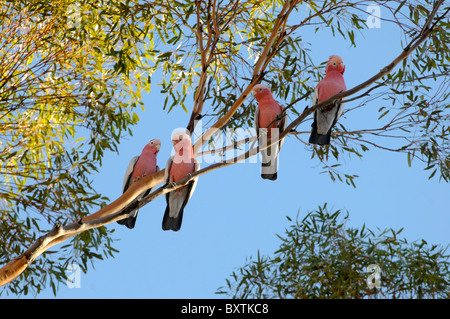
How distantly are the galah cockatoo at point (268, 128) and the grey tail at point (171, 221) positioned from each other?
1.77 feet

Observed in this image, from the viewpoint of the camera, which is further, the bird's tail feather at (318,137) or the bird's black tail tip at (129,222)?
the bird's black tail tip at (129,222)

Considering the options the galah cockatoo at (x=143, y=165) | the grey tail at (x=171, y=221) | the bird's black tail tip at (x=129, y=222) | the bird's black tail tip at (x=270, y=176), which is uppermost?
the galah cockatoo at (x=143, y=165)

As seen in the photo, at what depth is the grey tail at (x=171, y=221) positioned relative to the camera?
11.4ft

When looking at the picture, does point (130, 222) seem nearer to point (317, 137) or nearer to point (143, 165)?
point (143, 165)

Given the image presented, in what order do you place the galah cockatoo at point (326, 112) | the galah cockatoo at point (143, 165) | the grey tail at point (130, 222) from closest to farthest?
the galah cockatoo at point (326, 112), the grey tail at point (130, 222), the galah cockatoo at point (143, 165)

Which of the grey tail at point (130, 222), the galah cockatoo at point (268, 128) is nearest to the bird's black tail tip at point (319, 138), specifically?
the galah cockatoo at point (268, 128)

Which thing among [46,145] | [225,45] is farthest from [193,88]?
[46,145]

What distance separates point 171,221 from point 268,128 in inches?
30.9

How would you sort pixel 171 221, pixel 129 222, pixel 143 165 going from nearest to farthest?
pixel 171 221, pixel 129 222, pixel 143 165

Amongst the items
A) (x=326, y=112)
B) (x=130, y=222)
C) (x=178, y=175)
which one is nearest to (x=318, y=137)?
(x=326, y=112)

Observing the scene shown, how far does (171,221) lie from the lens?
3.50 metres

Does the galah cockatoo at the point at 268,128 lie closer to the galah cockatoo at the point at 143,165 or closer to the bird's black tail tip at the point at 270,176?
the bird's black tail tip at the point at 270,176

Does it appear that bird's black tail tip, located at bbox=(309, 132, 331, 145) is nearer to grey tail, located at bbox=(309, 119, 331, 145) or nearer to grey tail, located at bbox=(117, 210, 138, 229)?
grey tail, located at bbox=(309, 119, 331, 145)

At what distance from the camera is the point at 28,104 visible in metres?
4.29
